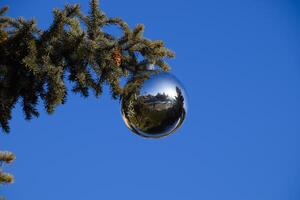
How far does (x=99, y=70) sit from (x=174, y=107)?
1.16 metres

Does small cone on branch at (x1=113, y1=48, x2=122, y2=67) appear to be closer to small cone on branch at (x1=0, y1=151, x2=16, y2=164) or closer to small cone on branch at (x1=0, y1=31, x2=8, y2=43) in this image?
small cone on branch at (x1=0, y1=31, x2=8, y2=43)

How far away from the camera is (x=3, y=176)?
3.37 metres

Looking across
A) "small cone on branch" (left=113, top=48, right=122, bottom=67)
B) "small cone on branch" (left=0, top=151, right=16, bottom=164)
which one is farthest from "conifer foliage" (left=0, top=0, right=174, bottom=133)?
"small cone on branch" (left=0, top=151, right=16, bottom=164)

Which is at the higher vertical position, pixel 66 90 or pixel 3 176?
pixel 66 90

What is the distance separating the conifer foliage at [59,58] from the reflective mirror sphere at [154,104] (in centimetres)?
69

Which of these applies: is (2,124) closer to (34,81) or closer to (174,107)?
(34,81)

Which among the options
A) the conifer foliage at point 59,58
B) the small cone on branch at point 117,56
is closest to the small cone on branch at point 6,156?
the conifer foliage at point 59,58

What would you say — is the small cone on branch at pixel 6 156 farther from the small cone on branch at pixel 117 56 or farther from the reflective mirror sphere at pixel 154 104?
the small cone on branch at pixel 117 56

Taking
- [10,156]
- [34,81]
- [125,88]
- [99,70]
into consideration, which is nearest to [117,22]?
[99,70]

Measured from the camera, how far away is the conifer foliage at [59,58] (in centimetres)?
376

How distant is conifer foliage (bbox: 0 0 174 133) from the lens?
376cm

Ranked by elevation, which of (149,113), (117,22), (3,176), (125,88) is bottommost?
(3,176)

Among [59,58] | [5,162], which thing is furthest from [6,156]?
[59,58]

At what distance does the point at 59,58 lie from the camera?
396 centimetres
